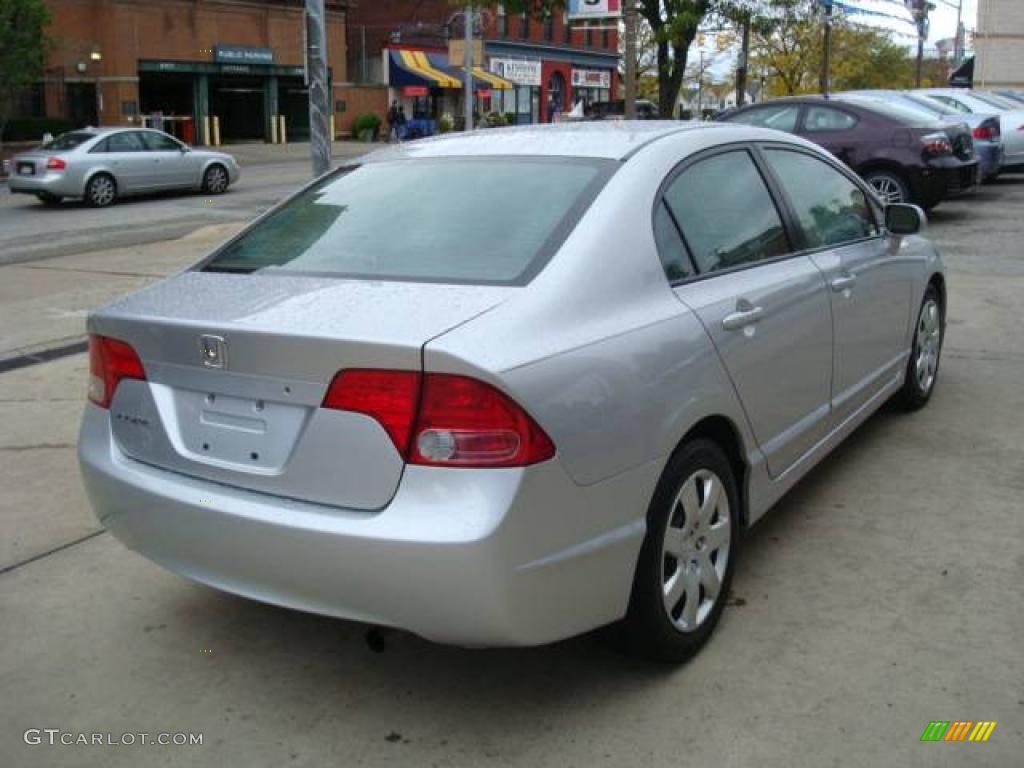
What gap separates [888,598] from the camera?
Result: 3.71 m

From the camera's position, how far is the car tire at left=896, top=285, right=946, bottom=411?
18.5 ft

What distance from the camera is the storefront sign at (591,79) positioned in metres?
59.4

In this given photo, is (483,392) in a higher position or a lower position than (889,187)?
higher

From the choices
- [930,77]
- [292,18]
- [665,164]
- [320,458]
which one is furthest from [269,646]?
[930,77]

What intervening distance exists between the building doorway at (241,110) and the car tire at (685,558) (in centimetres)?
4068

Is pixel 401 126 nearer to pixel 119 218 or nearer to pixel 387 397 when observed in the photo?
pixel 119 218

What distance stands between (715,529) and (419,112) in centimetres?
4619

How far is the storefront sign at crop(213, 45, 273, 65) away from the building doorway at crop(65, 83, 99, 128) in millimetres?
4888

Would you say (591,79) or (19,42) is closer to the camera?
(19,42)

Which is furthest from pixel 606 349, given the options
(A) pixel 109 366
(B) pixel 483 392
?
(A) pixel 109 366

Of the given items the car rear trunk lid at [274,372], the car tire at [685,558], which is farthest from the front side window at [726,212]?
the car rear trunk lid at [274,372]

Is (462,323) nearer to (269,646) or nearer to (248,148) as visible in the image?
(269,646)

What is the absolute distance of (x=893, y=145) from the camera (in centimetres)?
1294

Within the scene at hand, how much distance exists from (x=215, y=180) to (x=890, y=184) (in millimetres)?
13875
